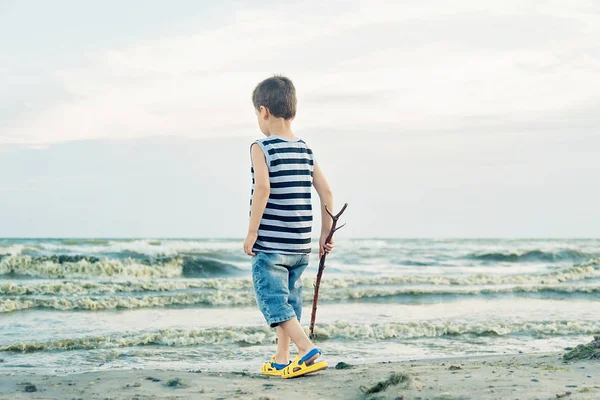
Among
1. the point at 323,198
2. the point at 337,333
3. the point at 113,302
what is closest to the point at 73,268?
the point at 113,302

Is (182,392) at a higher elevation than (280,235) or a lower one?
lower

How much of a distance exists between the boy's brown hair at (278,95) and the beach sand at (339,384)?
1800 millimetres

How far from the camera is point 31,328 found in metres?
8.10

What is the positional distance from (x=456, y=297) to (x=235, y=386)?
903cm

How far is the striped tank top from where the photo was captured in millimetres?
4203

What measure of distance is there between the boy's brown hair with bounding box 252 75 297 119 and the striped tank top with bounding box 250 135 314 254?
187 millimetres

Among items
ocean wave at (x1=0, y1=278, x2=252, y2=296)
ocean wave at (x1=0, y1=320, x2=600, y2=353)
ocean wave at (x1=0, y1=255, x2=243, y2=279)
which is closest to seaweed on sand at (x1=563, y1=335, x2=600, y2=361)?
ocean wave at (x1=0, y1=320, x2=600, y2=353)

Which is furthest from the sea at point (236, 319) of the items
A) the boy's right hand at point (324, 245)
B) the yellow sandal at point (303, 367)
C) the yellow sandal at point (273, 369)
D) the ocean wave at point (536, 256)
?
the ocean wave at point (536, 256)

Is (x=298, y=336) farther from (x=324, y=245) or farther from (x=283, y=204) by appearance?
(x=283, y=204)

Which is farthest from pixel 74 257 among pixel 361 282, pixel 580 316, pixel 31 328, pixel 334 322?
pixel 580 316

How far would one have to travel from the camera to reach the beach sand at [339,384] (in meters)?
3.63

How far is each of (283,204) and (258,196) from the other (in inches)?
7.6

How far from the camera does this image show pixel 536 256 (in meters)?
27.9

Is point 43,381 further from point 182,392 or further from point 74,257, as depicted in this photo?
point 74,257
